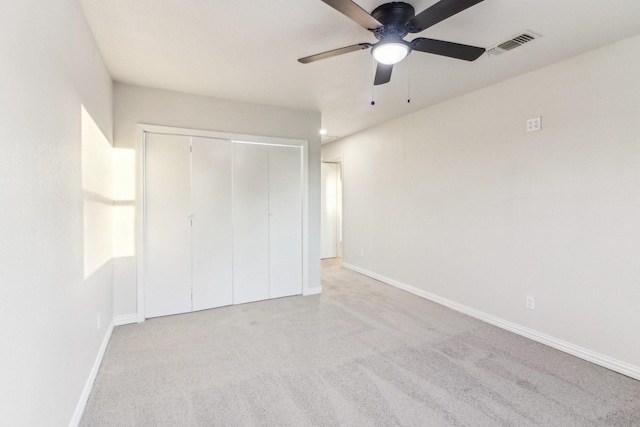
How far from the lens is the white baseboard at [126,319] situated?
318cm

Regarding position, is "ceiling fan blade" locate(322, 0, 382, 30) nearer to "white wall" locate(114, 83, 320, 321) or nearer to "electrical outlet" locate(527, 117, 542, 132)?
"electrical outlet" locate(527, 117, 542, 132)

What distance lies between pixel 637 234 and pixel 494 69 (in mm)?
1778

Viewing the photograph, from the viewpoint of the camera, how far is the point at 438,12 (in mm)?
1617

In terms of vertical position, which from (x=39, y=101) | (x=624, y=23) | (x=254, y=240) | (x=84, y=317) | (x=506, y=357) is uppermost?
(x=624, y=23)

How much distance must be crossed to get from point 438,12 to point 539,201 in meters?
2.12

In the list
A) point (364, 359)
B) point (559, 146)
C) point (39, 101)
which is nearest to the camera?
point (39, 101)

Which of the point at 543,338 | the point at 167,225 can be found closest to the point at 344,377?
the point at 543,338

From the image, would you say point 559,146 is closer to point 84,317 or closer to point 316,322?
point 316,322

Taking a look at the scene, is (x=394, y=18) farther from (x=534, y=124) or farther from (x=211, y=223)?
(x=211, y=223)

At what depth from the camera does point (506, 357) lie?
8.36ft

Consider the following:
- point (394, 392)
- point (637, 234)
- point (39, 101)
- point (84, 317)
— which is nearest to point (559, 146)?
point (637, 234)

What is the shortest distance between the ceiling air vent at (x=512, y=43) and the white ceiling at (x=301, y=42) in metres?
0.06

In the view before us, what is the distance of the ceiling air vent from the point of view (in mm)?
2266

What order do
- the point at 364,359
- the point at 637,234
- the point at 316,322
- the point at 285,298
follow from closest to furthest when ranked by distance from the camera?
1. the point at 637,234
2. the point at 364,359
3. the point at 316,322
4. the point at 285,298
